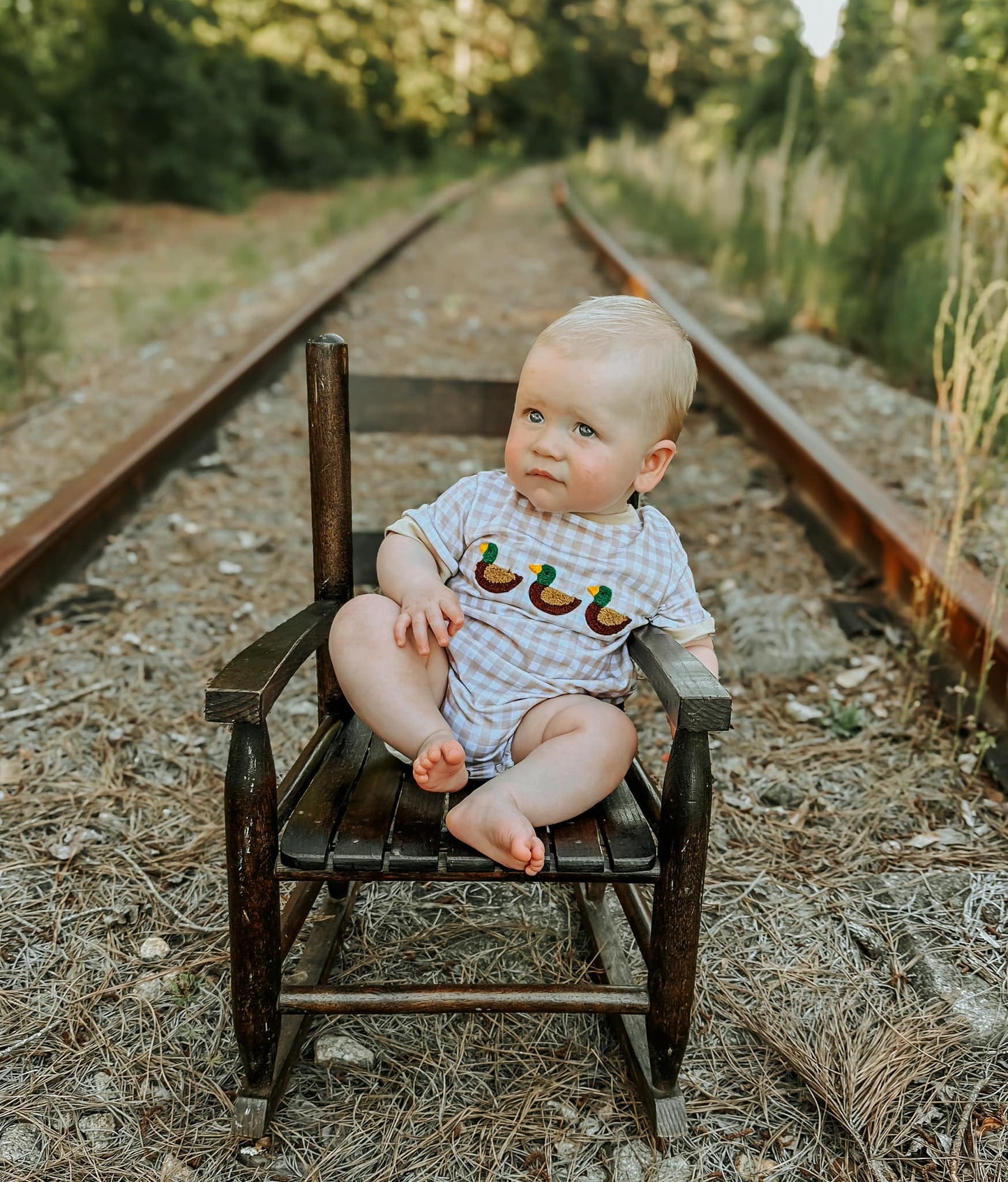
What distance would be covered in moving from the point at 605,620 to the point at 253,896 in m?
0.78

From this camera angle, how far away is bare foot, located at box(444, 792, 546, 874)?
5.03 feet

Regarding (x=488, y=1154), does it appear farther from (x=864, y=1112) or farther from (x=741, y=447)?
(x=741, y=447)

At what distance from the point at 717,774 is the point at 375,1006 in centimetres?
129

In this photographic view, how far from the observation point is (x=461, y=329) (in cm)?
705

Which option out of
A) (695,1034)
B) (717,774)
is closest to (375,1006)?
(695,1034)

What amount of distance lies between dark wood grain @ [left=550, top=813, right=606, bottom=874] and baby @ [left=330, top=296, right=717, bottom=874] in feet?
0.09

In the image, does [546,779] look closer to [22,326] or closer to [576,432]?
[576,432]

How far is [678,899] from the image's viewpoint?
→ 1.64 metres

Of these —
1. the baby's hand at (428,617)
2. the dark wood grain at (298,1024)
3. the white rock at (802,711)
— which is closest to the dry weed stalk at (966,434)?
the white rock at (802,711)

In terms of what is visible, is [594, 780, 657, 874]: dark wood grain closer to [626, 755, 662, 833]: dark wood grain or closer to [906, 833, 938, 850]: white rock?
[626, 755, 662, 833]: dark wood grain

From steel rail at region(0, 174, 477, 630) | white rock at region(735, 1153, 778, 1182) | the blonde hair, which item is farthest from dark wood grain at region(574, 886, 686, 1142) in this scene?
steel rail at region(0, 174, 477, 630)

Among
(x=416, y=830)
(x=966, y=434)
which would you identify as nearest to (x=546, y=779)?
(x=416, y=830)

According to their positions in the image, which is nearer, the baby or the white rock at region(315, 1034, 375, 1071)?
the baby

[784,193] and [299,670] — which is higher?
[784,193]
